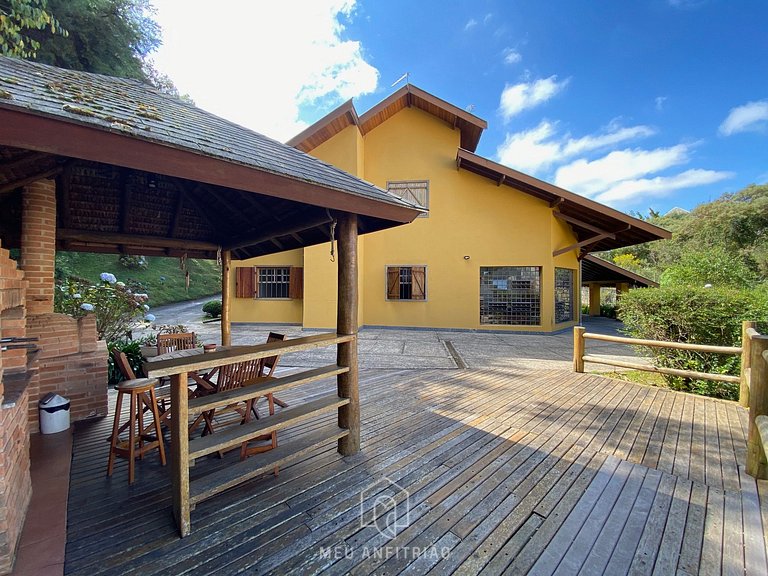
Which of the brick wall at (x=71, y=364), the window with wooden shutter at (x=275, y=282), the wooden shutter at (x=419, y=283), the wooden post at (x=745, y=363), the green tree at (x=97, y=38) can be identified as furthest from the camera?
the window with wooden shutter at (x=275, y=282)

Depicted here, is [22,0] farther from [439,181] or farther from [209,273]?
[209,273]

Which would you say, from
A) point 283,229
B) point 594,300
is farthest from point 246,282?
point 594,300

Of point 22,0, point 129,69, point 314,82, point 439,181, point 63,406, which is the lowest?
point 63,406

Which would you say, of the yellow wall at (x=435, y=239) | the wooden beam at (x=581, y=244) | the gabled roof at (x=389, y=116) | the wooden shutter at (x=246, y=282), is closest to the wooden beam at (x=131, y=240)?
the yellow wall at (x=435, y=239)

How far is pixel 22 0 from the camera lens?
4.81m

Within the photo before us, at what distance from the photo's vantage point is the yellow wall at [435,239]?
9.93 m

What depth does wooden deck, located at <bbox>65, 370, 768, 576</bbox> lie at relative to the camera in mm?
1591

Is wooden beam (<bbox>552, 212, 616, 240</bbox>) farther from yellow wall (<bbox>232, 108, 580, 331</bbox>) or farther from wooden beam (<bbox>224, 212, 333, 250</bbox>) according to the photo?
wooden beam (<bbox>224, 212, 333, 250</bbox>)

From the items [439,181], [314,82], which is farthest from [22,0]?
[439,181]

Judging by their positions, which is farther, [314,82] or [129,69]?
[314,82]

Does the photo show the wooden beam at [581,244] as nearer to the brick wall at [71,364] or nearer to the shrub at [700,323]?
the shrub at [700,323]

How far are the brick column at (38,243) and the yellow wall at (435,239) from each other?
6824 millimetres

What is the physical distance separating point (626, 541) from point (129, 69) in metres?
15.0

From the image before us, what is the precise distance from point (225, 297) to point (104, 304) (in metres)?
2.09
